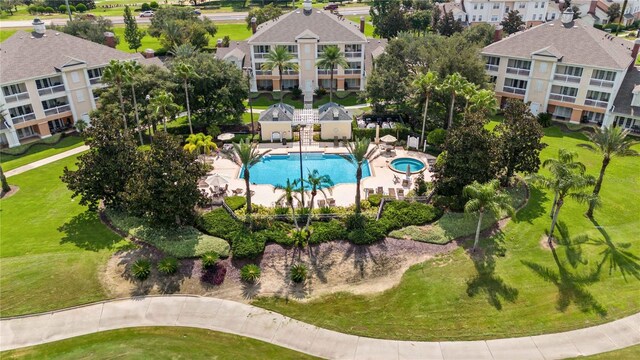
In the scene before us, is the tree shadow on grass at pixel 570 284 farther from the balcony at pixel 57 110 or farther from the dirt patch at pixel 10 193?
the balcony at pixel 57 110

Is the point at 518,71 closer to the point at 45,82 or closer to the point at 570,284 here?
the point at 570,284

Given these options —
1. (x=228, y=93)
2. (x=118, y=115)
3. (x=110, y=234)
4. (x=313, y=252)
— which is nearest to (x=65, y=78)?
(x=118, y=115)

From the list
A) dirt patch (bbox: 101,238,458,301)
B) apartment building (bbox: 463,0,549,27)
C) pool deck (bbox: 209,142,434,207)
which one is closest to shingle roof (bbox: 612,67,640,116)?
pool deck (bbox: 209,142,434,207)

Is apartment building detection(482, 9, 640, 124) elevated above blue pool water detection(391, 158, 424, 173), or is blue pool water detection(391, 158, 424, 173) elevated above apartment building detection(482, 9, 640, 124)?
apartment building detection(482, 9, 640, 124)

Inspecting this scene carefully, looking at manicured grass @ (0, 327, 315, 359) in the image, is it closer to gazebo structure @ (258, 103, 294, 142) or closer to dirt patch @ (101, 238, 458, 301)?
dirt patch @ (101, 238, 458, 301)

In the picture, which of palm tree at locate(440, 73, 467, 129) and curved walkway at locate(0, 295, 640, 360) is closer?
curved walkway at locate(0, 295, 640, 360)

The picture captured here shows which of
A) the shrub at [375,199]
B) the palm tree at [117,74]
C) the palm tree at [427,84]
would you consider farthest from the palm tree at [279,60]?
the shrub at [375,199]

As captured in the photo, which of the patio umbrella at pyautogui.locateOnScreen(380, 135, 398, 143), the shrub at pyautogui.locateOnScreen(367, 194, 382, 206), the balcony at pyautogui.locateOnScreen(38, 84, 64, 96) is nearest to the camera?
the shrub at pyautogui.locateOnScreen(367, 194, 382, 206)
